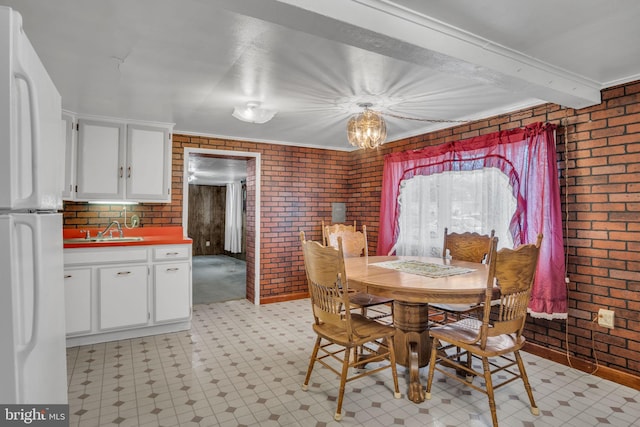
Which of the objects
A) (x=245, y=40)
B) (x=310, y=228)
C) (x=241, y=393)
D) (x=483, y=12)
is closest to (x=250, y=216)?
(x=310, y=228)

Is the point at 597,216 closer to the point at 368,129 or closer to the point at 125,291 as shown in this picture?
the point at 368,129

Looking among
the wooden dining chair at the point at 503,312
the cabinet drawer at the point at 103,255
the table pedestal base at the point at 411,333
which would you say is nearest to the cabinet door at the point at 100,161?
the cabinet drawer at the point at 103,255

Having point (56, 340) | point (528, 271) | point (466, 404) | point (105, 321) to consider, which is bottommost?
point (466, 404)

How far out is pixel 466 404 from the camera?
7.14 ft

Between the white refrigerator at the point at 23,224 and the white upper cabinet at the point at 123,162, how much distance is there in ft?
9.04

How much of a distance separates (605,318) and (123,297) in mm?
4087

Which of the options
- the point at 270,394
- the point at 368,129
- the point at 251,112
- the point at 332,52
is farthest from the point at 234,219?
the point at 332,52

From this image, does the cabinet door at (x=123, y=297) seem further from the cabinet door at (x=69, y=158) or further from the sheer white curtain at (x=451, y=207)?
the sheer white curtain at (x=451, y=207)

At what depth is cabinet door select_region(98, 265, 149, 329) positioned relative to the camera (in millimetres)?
3207

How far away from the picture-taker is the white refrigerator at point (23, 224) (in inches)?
34.0

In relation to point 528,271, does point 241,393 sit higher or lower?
lower

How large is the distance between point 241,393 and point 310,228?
2.87 metres

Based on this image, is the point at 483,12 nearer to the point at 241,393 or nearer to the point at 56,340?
the point at 56,340

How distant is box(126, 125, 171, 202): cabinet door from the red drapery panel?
3130 millimetres
